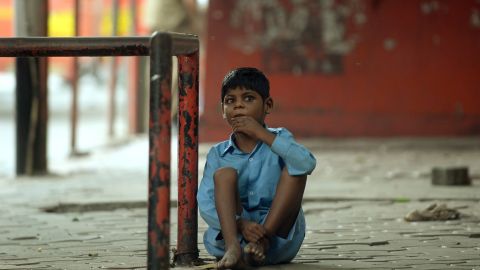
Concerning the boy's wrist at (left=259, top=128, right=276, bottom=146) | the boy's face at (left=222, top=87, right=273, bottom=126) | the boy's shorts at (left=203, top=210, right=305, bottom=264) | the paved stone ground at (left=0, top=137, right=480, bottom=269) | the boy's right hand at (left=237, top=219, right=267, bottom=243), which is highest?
the boy's face at (left=222, top=87, right=273, bottom=126)

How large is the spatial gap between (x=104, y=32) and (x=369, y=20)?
16.3 metres

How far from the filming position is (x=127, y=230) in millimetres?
4859

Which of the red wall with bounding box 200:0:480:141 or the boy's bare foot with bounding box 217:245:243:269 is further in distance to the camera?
the red wall with bounding box 200:0:480:141

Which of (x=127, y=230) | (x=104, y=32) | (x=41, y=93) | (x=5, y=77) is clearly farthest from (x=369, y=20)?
(x=5, y=77)

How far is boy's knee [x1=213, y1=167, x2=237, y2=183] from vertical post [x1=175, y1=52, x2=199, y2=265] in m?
0.13

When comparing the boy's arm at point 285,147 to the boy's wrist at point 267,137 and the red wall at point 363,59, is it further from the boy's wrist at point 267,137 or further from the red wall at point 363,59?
the red wall at point 363,59

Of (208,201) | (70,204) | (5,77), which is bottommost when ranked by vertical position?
(5,77)

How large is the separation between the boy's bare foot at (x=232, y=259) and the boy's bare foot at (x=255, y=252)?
3cm

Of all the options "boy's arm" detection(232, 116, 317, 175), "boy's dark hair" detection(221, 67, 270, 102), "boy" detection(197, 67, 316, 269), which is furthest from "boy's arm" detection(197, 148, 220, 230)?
"boy's dark hair" detection(221, 67, 270, 102)

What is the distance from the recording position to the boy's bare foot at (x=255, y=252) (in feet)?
11.1

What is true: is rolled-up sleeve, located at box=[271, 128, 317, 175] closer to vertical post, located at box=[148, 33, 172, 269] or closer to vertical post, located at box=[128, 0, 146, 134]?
vertical post, located at box=[148, 33, 172, 269]

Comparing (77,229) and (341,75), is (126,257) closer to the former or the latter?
(77,229)

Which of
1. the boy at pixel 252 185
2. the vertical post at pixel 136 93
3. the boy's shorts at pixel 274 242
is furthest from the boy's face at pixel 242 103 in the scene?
the vertical post at pixel 136 93

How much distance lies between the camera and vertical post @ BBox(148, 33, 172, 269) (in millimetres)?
3006
